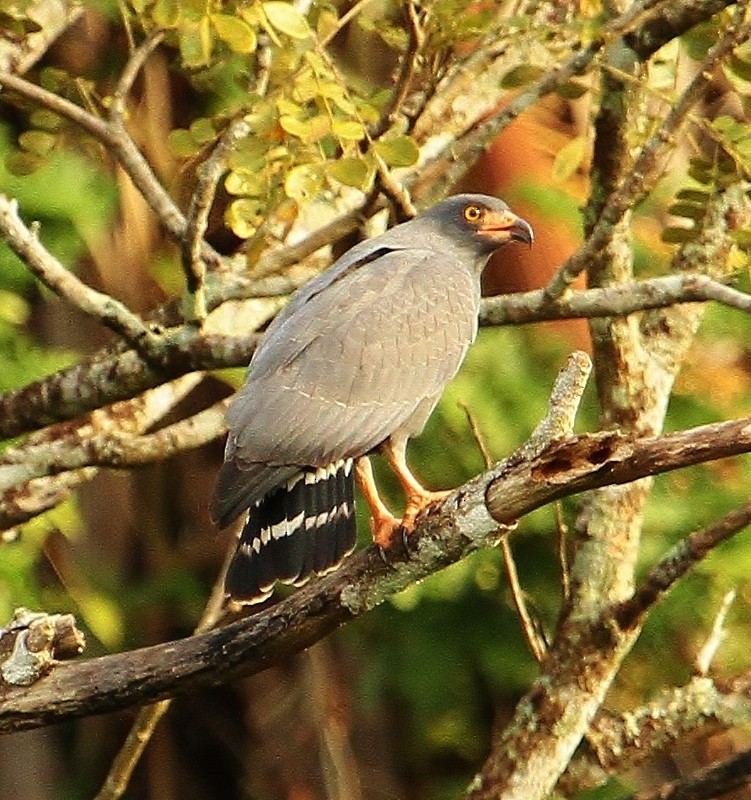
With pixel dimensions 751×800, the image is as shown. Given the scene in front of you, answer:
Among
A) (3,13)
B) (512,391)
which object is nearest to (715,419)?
(512,391)

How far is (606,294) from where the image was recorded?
4.50 m

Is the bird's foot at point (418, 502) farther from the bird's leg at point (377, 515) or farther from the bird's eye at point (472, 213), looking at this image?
the bird's eye at point (472, 213)

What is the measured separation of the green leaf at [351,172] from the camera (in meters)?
4.25

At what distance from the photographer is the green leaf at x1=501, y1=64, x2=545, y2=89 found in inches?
195

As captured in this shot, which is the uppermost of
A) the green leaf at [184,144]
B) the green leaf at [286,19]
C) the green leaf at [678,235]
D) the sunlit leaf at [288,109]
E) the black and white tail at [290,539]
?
the green leaf at [286,19]

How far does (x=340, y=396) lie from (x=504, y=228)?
3.91ft

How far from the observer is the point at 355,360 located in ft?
15.0

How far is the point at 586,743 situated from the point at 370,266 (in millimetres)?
1617

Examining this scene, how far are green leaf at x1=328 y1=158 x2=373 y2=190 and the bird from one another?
48 centimetres

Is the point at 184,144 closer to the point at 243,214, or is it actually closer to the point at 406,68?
the point at 243,214

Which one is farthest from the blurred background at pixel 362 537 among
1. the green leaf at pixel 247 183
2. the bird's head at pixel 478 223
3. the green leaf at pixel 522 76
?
the green leaf at pixel 247 183

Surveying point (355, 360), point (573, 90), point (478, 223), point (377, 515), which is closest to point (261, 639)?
point (377, 515)

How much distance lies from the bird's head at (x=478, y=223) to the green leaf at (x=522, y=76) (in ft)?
1.45

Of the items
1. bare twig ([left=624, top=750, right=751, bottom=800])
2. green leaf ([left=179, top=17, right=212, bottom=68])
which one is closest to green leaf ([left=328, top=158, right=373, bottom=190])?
green leaf ([left=179, top=17, right=212, bottom=68])
